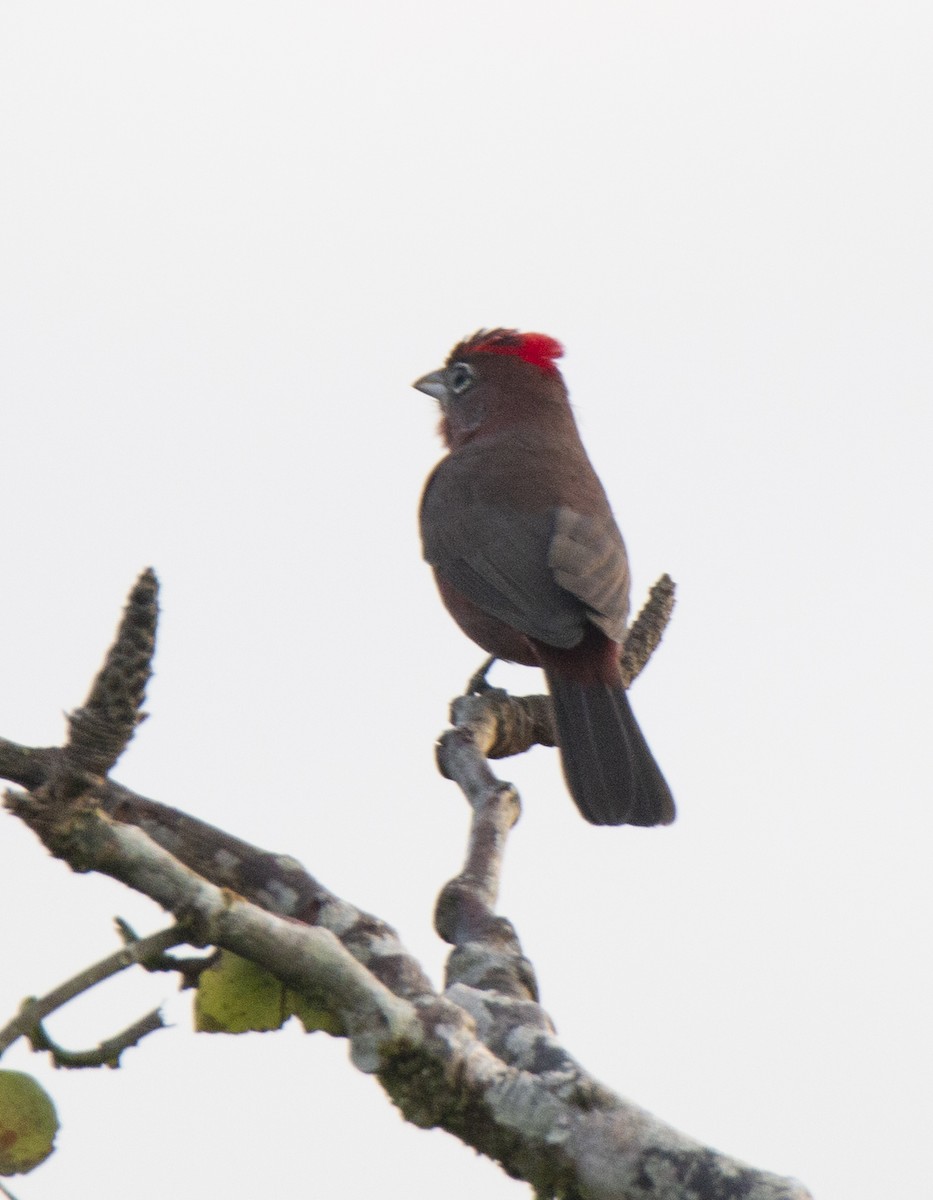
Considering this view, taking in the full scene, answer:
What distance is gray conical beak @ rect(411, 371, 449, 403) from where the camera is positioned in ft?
26.7

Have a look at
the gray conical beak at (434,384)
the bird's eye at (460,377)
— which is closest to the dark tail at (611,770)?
the bird's eye at (460,377)

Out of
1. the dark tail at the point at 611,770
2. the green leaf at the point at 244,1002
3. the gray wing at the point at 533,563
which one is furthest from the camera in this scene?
the gray wing at the point at 533,563

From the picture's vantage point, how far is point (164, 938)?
7.13 ft

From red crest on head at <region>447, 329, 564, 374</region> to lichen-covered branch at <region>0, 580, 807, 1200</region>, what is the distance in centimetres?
552

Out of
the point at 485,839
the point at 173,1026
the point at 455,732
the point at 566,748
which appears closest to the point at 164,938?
the point at 173,1026

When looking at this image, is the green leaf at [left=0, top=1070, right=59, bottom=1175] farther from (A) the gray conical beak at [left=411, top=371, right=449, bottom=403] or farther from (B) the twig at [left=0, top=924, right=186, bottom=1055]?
(A) the gray conical beak at [left=411, top=371, right=449, bottom=403]

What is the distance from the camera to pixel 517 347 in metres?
8.02

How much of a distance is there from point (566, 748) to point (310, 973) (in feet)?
11.3

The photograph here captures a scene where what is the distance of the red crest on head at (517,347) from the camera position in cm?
800

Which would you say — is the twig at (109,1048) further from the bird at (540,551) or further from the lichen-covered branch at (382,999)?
the bird at (540,551)

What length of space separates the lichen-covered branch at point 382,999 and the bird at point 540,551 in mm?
2974

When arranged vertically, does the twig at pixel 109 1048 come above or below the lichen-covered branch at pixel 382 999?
below

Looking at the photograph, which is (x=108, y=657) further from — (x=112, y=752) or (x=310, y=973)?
(x=310, y=973)

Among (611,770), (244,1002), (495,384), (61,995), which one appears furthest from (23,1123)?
(495,384)
